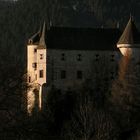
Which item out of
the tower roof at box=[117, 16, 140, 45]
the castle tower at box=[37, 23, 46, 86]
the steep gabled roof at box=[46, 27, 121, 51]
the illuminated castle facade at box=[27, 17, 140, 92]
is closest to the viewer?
the illuminated castle facade at box=[27, 17, 140, 92]

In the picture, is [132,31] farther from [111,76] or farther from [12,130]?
[12,130]

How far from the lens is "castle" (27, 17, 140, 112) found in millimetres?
63844

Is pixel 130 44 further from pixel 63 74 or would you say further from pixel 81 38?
pixel 63 74

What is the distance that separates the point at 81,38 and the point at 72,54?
2.41 meters

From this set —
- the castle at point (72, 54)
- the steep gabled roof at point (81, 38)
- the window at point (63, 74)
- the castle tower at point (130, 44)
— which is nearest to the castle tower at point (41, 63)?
the castle at point (72, 54)

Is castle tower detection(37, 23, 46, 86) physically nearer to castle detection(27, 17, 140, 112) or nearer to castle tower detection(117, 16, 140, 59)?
castle detection(27, 17, 140, 112)

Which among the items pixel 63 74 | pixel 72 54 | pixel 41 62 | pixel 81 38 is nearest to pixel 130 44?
pixel 81 38

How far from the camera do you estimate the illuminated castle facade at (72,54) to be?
63.8 metres

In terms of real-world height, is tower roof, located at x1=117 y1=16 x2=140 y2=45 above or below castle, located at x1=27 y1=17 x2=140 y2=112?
above

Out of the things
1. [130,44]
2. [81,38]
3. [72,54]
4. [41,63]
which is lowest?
[41,63]

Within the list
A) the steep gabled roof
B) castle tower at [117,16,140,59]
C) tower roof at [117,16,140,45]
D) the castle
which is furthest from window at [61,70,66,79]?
tower roof at [117,16,140,45]

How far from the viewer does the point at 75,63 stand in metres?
64.4

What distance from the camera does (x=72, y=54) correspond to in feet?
212

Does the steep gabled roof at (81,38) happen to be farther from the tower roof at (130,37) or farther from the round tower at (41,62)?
the tower roof at (130,37)
